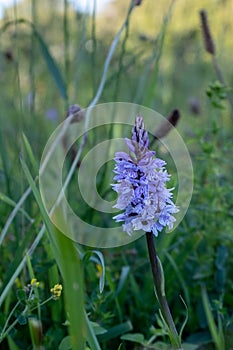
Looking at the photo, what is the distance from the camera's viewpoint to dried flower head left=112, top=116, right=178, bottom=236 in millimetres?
641

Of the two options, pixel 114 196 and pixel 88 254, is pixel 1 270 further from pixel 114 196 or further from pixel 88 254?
pixel 114 196

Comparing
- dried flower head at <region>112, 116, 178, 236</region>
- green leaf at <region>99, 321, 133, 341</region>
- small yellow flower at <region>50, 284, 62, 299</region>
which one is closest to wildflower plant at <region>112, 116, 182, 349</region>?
dried flower head at <region>112, 116, 178, 236</region>

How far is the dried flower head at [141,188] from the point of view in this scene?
64 centimetres

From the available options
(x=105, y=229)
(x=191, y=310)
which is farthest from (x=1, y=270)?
(x=191, y=310)

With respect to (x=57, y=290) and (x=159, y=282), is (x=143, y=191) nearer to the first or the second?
(x=159, y=282)

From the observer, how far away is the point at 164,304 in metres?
0.68

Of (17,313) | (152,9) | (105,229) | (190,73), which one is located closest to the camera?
(17,313)

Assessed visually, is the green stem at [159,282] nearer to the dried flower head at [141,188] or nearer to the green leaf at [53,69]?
the dried flower head at [141,188]

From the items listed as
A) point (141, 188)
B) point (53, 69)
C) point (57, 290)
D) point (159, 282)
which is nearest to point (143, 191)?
point (141, 188)

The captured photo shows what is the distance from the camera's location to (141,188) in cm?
64

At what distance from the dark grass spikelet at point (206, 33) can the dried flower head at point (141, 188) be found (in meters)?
0.64

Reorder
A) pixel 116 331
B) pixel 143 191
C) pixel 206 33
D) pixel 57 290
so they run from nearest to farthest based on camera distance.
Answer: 1. pixel 143 191
2. pixel 57 290
3. pixel 116 331
4. pixel 206 33

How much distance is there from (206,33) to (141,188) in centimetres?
69

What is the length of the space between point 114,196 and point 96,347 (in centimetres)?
91
